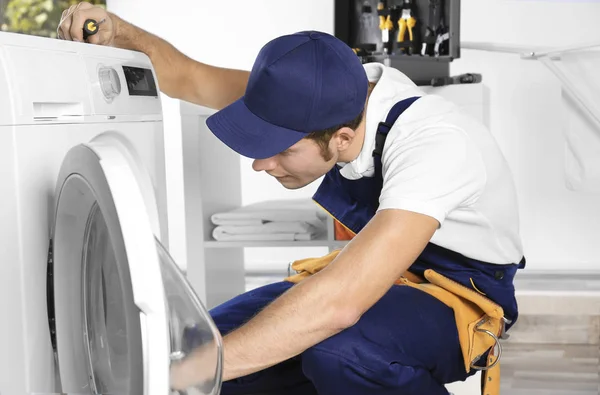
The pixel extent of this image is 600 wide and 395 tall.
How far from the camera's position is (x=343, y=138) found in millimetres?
1568

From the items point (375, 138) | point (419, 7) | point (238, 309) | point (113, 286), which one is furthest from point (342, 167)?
point (419, 7)

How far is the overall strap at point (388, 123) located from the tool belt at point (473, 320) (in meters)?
0.29

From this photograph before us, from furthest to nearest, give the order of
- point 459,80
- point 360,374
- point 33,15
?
point 33,15, point 459,80, point 360,374

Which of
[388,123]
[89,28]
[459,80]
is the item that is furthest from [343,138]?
[459,80]

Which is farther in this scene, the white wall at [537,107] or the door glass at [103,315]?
the white wall at [537,107]

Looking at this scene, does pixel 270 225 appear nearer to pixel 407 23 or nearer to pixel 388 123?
pixel 407 23

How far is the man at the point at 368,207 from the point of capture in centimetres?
135

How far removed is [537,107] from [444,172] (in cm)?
188

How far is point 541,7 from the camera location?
316 cm

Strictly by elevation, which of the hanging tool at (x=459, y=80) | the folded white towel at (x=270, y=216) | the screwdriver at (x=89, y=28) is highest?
the screwdriver at (x=89, y=28)

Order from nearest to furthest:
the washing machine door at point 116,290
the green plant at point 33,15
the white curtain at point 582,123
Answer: the washing machine door at point 116,290, the white curtain at point 582,123, the green plant at point 33,15

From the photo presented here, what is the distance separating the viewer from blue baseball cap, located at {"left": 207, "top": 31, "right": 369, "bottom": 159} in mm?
1447

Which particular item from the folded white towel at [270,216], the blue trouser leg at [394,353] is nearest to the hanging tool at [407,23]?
the folded white towel at [270,216]

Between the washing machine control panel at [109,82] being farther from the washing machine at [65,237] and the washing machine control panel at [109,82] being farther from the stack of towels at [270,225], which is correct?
the stack of towels at [270,225]
